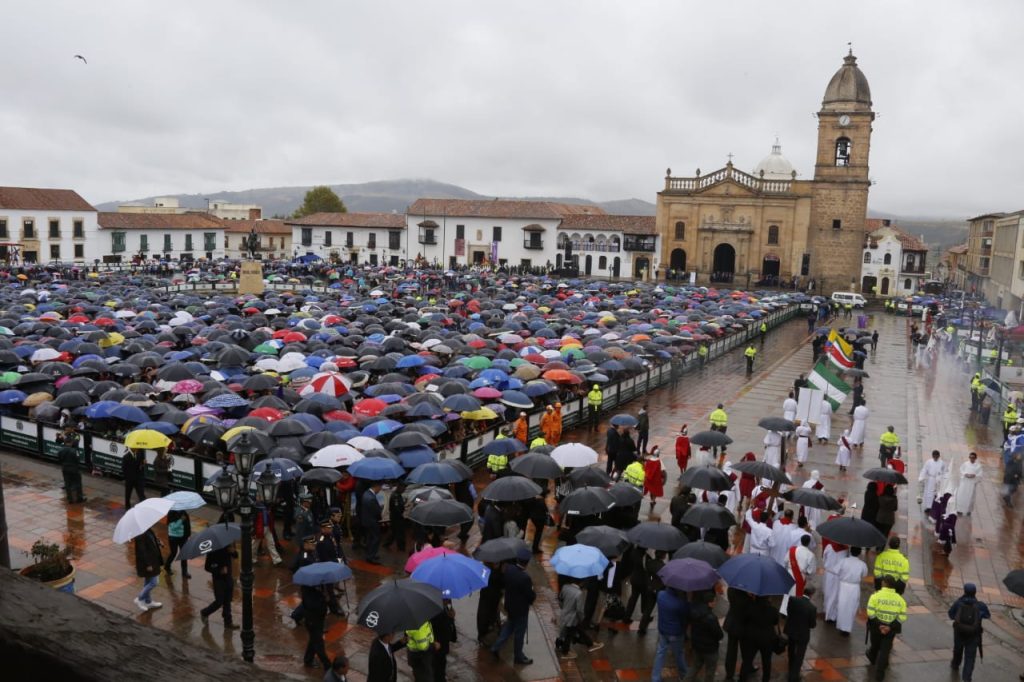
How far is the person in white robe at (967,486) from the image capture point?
1377cm

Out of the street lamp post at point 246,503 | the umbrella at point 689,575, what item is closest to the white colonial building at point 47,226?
the street lamp post at point 246,503

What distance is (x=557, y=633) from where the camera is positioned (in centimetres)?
968

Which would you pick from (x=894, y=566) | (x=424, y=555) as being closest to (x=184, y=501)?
(x=424, y=555)

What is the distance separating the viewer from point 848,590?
9609mm

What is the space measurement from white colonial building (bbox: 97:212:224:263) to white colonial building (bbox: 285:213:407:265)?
8.05 meters

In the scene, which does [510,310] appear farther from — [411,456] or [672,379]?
[411,456]

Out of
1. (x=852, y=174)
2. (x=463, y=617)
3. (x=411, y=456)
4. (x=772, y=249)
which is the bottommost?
(x=463, y=617)

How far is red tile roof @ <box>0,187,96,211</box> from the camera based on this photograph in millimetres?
65537

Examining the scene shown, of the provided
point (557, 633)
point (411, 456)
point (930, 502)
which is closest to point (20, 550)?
point (411, 456)

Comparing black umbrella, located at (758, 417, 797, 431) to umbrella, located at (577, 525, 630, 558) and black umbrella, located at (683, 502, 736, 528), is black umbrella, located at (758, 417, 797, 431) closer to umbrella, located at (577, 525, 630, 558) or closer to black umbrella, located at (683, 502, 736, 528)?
black umbrella, located at (683, 502, 736, 528)

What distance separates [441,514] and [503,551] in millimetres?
1475

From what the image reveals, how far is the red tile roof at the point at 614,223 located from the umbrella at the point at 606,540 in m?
64.0

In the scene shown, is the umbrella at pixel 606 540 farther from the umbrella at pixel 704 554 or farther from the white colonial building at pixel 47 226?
the white colonial building at pixel 47 226

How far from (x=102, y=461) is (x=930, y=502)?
1482 centimetres
